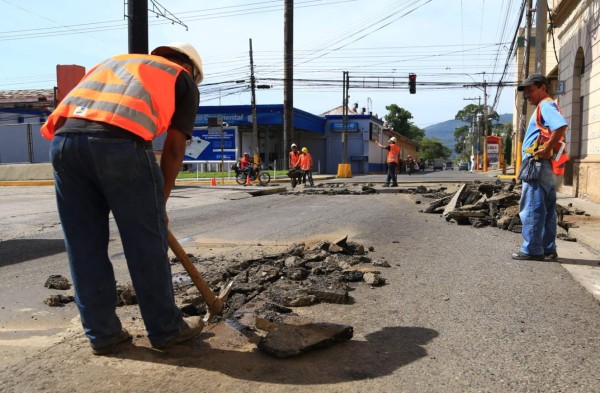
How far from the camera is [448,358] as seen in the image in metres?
2.62

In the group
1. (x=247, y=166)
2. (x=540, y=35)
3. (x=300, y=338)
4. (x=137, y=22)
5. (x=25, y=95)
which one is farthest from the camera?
(x=25, y=95)

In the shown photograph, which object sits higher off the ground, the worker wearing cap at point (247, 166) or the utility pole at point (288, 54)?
the utility pole at point (288, 54)

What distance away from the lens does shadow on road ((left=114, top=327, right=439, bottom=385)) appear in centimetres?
240

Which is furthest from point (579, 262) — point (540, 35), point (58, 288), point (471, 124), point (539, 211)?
point (471, 124)

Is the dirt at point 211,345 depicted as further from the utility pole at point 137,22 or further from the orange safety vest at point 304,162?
the orange safety vest at point 304,162

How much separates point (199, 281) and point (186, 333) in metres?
0.37

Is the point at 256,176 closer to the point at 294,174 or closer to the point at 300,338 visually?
the point at 294,174

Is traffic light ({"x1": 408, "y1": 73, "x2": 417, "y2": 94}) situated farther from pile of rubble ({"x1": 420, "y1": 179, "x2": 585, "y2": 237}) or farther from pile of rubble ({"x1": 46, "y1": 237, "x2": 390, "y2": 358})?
pile of rubble ({"x1": 46, "y1": 237, "x2": 390, "y2": 358})

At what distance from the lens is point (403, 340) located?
288 centimetres

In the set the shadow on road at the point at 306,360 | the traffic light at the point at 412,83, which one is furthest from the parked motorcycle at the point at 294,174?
the shadow on road at the point at 306,360

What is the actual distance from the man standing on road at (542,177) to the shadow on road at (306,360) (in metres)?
2.77

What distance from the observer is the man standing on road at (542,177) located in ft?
16.2

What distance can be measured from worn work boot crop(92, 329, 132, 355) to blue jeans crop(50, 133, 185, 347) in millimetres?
23

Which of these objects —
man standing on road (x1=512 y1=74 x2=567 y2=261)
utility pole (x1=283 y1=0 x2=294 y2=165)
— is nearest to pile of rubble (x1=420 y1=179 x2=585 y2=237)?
man standing on road (x1=512 y1=74 x2=567 y2=261)
